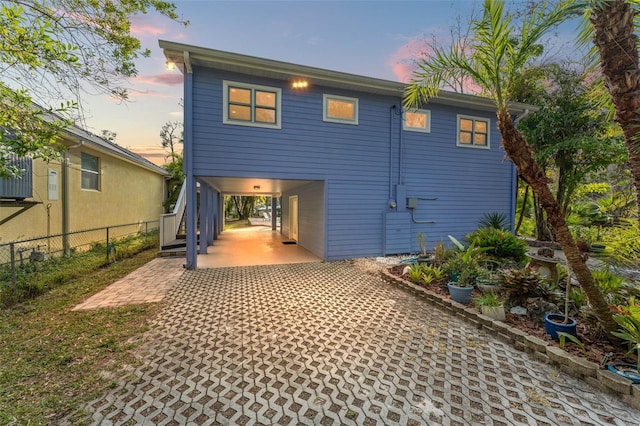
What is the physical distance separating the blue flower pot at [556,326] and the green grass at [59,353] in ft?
14.7

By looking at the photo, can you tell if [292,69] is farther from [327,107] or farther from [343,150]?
[343,150]

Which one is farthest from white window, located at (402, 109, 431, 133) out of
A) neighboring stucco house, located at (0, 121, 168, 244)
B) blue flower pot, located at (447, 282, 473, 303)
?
neighboring stucco house, located at (0, 121, 168, 244)

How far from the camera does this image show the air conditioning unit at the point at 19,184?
18.9 ft

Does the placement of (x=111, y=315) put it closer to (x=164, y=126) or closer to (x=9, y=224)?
(x=9, y=224)

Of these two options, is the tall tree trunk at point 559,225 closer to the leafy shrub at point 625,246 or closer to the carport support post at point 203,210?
the leafy shrub at point 625,246

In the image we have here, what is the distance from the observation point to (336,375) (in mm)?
2586

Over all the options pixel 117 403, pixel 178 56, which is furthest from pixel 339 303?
pixel 178 56

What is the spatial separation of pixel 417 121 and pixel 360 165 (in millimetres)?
2464

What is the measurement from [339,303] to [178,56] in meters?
6.27

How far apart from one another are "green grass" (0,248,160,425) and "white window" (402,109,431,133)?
315 inches

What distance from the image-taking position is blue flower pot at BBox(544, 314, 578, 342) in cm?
293

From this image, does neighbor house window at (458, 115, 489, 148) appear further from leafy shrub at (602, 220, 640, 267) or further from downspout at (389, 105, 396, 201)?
leafy shrub at (602, 220, 640, 267)

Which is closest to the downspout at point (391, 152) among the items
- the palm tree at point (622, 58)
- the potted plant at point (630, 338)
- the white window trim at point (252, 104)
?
the white window trim at point (252, 104)

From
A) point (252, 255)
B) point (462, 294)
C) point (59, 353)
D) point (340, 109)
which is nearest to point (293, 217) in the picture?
point (252, 255)
